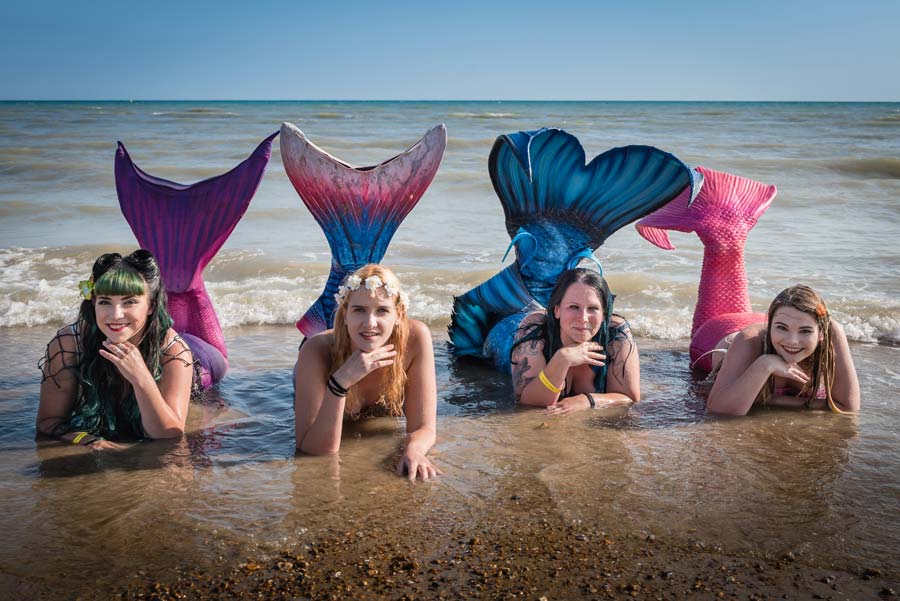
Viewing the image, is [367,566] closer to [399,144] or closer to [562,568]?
[562,568]

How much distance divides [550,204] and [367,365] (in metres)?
2.12

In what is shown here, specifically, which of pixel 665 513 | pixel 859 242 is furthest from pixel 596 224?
pixel 859 242

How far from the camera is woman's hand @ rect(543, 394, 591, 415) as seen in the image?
452 cm

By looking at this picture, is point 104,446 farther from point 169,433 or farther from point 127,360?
point 127,360

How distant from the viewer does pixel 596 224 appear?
5.29 meters

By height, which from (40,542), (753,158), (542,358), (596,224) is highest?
(753,158)

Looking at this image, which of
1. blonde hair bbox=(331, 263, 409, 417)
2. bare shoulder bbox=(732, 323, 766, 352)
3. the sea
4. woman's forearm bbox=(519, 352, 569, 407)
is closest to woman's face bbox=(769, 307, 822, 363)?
bare shoulder bbox=(732, 323, 766, 352)

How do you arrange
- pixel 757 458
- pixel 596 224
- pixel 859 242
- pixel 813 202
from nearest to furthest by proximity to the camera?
pixel 757 458
pixel 596 224
pixel 859 242
pixel 813 202

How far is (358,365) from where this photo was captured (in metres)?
3.70

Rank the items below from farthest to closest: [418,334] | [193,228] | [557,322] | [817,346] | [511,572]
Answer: [193,228], [557,322], [817,346], [418,334], [511,572]

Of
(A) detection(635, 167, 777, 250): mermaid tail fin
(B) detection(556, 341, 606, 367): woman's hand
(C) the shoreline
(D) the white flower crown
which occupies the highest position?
(A) detection(635, 167, 777, 250): mermaid tail fin

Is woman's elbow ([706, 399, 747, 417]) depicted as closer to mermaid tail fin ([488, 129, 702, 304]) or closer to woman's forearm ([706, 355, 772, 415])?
woman's forearm ([706, 355, 772, 415])

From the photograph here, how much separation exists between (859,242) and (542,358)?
654 centimetres

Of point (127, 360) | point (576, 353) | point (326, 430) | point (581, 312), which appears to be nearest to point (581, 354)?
point (576, 353)
